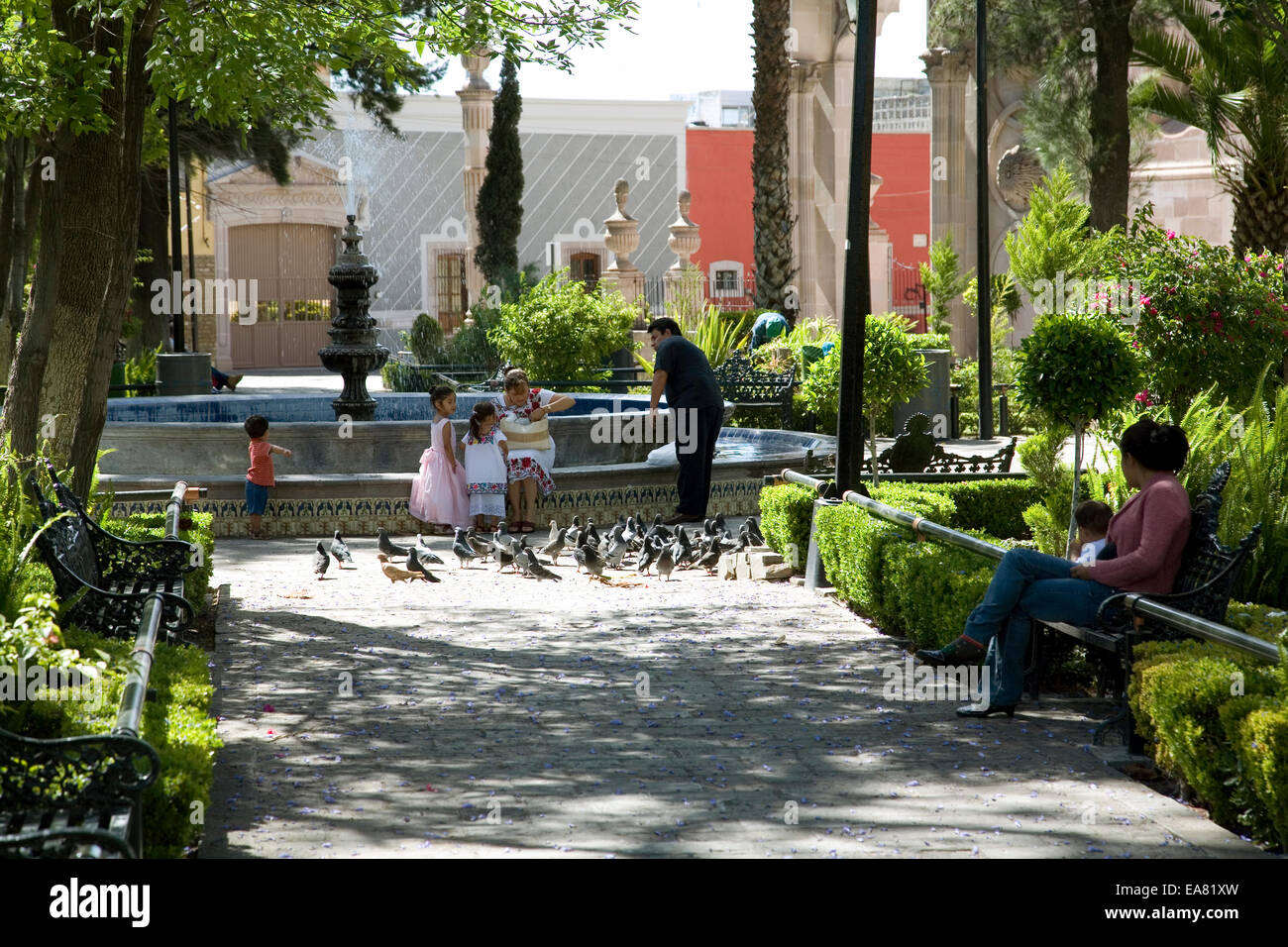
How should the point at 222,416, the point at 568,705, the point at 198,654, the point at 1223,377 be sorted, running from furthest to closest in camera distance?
the point at 222,416 < the point at 1223,377 < the point at 568,705 < the point at 198,654

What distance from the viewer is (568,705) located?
6.52 metres

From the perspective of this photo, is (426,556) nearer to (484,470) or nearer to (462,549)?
(462,549)

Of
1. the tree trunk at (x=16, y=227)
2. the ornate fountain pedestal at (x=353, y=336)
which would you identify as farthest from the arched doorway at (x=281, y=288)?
the ornate fountain pedestal at (x=353, y=336)

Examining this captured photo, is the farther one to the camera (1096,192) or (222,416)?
(1096,192)

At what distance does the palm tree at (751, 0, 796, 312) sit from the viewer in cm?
2431

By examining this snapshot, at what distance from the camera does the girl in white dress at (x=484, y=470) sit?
12000mm

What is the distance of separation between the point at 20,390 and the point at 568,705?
3.88 metres

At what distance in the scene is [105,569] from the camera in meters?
7.46

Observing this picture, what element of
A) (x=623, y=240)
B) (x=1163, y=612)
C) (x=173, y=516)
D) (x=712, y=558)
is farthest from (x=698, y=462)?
(x=623, y=240)

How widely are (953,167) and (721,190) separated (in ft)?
45.6

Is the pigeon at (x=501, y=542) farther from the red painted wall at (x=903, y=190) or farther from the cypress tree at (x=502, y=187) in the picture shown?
the red painted wall at (x=903, y=190)
